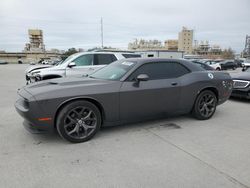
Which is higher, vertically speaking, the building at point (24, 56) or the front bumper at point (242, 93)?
the building at point (24, 56)

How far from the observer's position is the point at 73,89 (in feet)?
12.0

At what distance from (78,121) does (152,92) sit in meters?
1.58

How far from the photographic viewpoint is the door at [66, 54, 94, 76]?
8102 millimetres

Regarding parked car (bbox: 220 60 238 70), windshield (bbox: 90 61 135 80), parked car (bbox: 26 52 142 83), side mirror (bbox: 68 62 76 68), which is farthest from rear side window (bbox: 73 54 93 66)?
parked car (bbox: 220 60 238 70)

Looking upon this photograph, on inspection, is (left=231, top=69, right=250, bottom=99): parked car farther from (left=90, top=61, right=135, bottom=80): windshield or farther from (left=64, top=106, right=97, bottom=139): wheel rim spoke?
(left=64, top=106, right=97, bottom=139): wheel rim spoke

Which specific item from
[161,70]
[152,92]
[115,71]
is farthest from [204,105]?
[115,71]

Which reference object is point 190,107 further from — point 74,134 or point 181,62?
point 74,134

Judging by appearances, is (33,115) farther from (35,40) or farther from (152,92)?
(35,40)

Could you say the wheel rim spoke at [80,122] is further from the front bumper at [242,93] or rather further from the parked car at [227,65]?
the parked car at [227,65]

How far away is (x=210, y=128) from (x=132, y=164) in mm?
2315

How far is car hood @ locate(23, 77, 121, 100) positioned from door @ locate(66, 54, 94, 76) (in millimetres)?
4130

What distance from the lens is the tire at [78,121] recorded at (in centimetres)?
356

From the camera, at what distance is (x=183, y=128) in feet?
14.7

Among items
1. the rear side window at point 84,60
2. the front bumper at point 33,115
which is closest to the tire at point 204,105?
the front bumper at point 33,115
